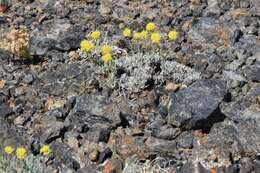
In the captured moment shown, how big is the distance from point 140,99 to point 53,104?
877mm

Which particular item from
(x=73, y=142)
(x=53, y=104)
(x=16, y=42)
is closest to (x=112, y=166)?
(x=73, y=142)

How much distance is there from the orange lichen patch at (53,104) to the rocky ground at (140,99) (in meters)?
0.01

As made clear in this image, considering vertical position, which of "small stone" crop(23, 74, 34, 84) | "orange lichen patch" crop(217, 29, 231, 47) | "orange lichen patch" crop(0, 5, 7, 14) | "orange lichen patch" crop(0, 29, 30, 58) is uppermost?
"orange lichen patch" crop(217, 29, 231, 47)

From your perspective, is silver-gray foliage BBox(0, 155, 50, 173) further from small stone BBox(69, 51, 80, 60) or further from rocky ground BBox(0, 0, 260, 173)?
small stone BBox(69, 51, 80, 60)

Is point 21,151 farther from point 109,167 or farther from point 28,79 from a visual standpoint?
point 28,79

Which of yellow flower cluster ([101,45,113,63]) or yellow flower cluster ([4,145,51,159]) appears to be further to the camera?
yellow flower cluster ([101,45,113,63])

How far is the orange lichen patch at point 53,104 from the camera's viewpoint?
609cm

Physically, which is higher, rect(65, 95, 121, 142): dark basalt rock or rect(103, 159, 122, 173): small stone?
rect(65, 95, 121, 142): dark basalt rock

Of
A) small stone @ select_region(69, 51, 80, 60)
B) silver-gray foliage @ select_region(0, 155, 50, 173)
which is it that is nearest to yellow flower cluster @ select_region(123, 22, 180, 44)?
small stone @ select_region(69, 51, 80, 60)

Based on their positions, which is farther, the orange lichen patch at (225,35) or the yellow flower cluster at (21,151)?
the orange lichen patch at (225,35)

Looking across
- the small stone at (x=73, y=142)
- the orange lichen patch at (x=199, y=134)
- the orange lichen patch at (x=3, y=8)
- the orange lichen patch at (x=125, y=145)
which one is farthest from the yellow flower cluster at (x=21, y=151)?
the orange lichen patch at (x=3, y=8)

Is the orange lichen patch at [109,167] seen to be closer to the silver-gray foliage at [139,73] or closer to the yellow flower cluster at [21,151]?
the yellow flower cluster at [21,151]

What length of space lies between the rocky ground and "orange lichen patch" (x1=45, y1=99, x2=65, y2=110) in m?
0.01

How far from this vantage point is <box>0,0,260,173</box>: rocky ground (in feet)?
17.9
